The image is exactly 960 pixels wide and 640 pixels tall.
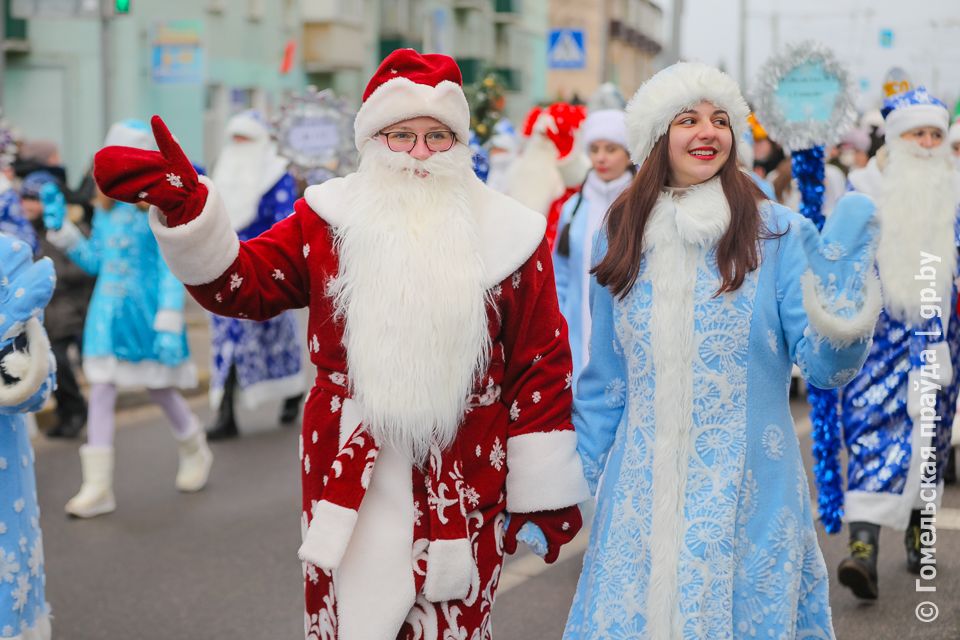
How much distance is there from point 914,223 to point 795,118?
0.95 meters

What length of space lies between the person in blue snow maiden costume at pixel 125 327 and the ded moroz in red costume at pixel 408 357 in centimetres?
429

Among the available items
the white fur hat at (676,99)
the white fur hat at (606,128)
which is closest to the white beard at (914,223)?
the white fur hat at (606,128)

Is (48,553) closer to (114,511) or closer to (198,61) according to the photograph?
(114,511)

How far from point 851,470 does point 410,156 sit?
317 cm

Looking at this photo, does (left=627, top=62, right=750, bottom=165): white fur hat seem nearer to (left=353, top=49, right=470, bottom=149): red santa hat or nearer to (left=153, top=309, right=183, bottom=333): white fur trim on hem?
(left=353, top=49, right=470, bottom=149): red santa hat

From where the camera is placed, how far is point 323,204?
376cm

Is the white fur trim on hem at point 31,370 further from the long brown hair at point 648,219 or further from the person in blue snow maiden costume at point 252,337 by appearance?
the person in blue snow maiden costume at point 252,337

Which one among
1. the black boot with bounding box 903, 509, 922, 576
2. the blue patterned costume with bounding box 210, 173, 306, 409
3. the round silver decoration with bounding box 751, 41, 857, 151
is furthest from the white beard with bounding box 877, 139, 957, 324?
the blue patterned costume with bounding box 210, 173, 306, 409

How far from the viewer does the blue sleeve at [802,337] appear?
139 inches

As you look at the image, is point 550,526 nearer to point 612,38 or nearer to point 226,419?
point 226,419

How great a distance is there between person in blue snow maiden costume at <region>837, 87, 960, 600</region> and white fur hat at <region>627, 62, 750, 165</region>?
82.0 inches

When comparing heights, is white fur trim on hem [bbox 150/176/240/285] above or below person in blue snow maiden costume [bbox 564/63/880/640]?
above

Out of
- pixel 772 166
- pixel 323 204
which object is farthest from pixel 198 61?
pixel 323 204

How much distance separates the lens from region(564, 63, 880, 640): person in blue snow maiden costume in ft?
12.2
